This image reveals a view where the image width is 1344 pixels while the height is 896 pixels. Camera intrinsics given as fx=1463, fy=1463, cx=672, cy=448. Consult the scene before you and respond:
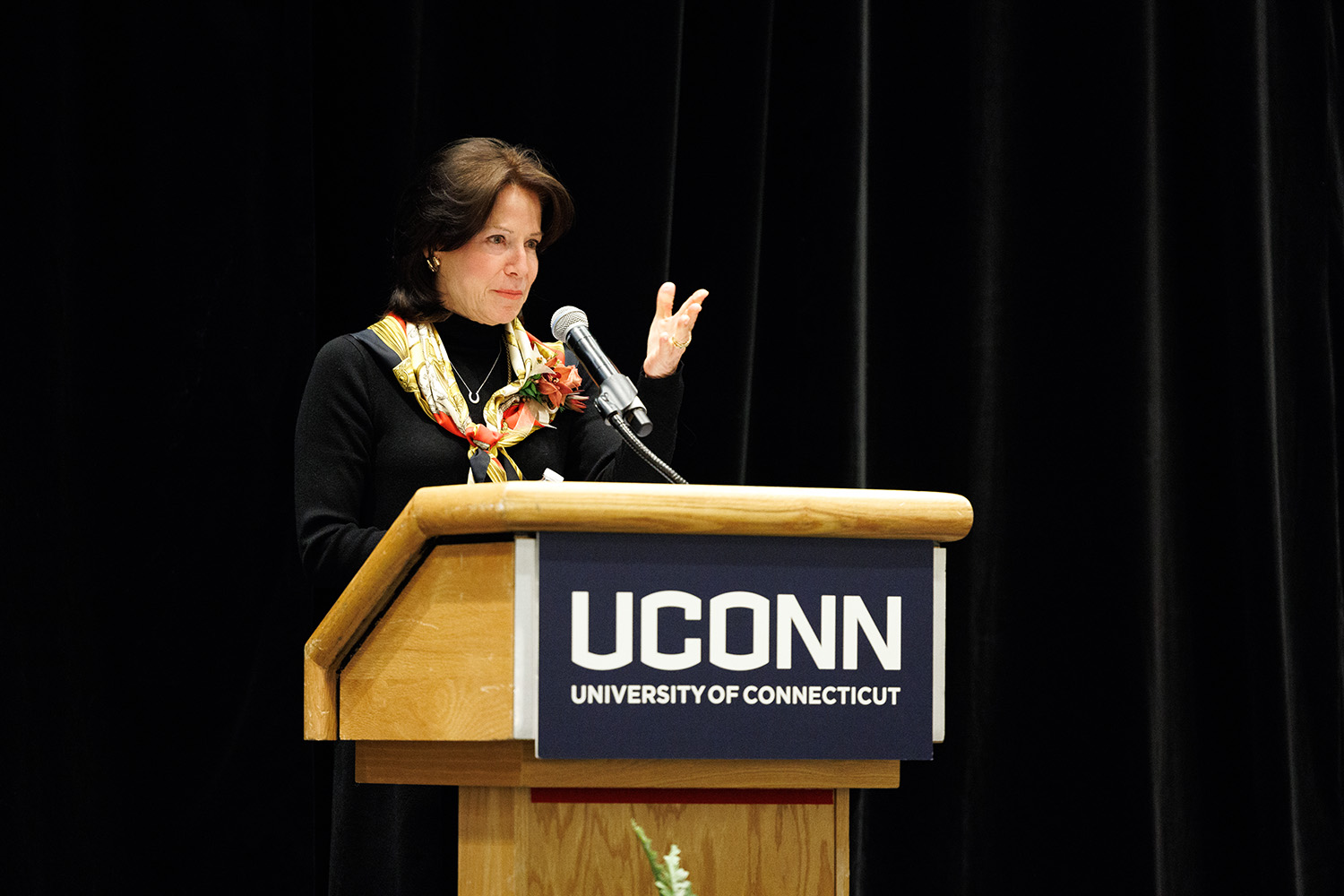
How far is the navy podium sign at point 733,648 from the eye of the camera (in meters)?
1.07

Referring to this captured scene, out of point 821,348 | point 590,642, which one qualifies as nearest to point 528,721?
point 590,642

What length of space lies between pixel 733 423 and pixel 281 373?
2.35 feet

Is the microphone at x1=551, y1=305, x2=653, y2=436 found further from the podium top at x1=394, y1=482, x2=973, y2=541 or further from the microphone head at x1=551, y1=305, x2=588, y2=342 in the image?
the podium top at x1=394, y1=482, x2=973, y2=541

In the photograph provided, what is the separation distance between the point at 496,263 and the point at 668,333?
233 millimetres

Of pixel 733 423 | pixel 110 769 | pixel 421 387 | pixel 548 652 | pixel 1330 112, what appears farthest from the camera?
pixel 1330 112

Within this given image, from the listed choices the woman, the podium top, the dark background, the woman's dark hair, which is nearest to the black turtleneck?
the woman

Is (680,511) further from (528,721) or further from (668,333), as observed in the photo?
(668,333)

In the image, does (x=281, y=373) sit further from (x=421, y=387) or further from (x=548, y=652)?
(x=548, y=652)

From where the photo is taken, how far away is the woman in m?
1.52

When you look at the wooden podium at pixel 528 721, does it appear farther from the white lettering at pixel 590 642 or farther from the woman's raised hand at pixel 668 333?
the woman's raised hand at pixel 668 333

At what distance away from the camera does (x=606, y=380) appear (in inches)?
52.4

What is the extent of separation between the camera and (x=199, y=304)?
6.99ft

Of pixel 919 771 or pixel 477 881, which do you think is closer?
pixel 477 881

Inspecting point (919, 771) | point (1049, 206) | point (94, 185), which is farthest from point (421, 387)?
point (1049, 206)
